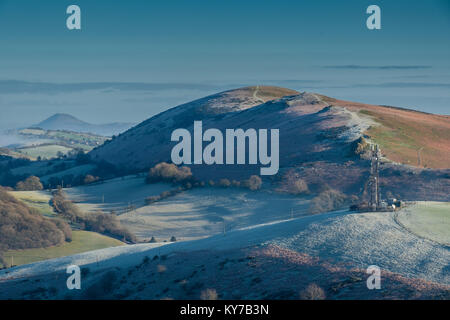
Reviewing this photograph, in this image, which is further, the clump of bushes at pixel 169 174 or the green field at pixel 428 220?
the clump of bushes at pixel 169 174

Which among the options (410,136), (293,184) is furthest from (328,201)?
(410,136)

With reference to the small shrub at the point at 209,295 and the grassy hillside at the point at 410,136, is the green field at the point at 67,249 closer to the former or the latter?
the small shrub at the point at 209,295

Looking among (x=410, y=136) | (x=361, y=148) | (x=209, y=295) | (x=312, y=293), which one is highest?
(x=410, y=136)

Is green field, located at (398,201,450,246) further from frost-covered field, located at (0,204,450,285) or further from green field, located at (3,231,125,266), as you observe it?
green field, located at (3,231,125,266)

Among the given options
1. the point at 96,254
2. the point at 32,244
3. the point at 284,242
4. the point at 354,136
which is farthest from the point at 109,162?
the point at 284,242

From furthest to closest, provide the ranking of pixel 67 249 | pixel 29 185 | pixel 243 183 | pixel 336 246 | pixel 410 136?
1. pixel 29 185
2. pixel 410 136
3. pixel 243 183
4. pixel 67 249
5. pixel 336 246

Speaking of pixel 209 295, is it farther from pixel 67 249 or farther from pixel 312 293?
pixel 67 249

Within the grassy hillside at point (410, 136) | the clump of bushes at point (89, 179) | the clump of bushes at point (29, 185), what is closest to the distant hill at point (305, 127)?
the grassy hillside at point (410, 136)
